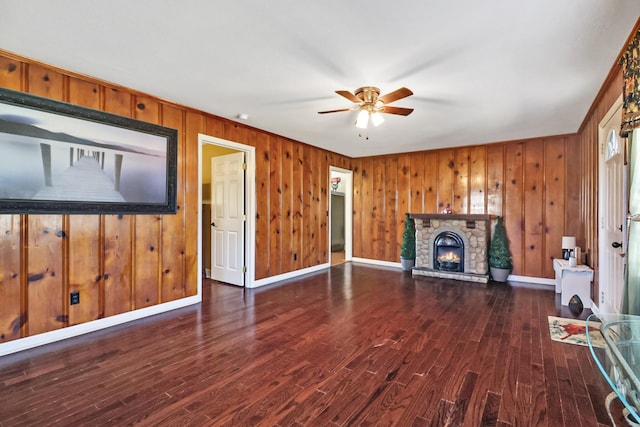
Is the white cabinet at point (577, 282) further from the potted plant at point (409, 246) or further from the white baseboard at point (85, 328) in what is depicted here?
the white baseboard at point (85, 328)

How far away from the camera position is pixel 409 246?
240 inches

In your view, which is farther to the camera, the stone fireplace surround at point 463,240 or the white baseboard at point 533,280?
the stone fireplace surround at point 463,240

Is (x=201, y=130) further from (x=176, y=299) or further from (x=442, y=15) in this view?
(x=442, y=15)

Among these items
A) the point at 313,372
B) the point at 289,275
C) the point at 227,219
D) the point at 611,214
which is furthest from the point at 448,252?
the point at 313,372

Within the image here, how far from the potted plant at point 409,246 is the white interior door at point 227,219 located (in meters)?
3.23

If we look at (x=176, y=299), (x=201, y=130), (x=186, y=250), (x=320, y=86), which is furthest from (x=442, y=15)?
(x=176, y=299)

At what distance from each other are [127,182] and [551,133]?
19.7ft

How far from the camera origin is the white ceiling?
1.92 meters

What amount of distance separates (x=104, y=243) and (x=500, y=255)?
5.69m

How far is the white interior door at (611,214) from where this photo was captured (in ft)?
9.01

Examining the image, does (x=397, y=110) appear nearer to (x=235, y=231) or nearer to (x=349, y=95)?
(x=349, y=95)

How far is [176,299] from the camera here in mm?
3697

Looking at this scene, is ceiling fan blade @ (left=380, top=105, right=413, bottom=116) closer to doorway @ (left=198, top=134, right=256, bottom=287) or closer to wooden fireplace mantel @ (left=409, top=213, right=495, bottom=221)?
doorway @ (left=198, top=134, right=256, bottom=287)

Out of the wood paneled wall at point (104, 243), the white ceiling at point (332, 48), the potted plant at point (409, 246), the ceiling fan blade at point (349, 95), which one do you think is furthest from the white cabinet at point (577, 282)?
the wood paneled wall at point (104, 243)
